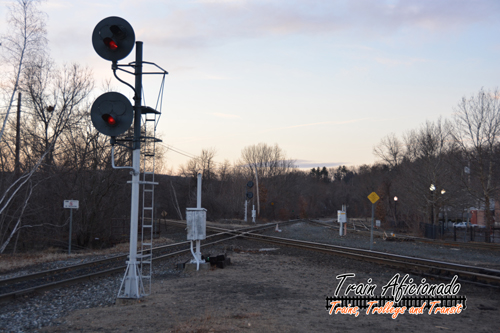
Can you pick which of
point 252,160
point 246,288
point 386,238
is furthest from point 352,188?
point 246,288

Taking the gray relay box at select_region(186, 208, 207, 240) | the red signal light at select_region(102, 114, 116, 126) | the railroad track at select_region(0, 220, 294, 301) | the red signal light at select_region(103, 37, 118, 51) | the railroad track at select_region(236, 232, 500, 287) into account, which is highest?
the red signal light at select_region(103, 37, 118, 51)

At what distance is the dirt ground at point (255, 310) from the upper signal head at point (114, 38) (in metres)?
5.11

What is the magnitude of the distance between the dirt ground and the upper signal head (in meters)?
5.11

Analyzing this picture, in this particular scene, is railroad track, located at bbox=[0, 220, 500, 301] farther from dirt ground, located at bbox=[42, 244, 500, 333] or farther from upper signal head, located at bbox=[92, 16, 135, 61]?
upper signal head, located at bbox=[92, 16, 135, 61]

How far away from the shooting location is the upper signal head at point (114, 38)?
794 cm

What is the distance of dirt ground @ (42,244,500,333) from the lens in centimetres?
668

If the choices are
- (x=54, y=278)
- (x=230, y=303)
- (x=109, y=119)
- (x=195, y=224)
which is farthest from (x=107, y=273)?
(x=109, y=119)

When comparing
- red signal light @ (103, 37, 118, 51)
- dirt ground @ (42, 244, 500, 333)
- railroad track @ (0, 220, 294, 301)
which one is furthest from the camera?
railroad track @ (0, 220, 294, 301)

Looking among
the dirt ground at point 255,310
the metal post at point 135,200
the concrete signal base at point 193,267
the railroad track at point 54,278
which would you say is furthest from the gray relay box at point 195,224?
the metal post at point 135,200

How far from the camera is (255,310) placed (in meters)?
7.78

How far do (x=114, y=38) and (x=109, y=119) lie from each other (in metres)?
1.65

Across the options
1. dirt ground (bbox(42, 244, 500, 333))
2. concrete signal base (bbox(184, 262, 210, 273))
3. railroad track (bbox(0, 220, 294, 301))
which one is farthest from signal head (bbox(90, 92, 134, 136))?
concrete signal base (bbox(184, 262, 210, 273))

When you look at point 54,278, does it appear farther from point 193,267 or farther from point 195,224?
point 195,224

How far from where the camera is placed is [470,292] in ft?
32.5
